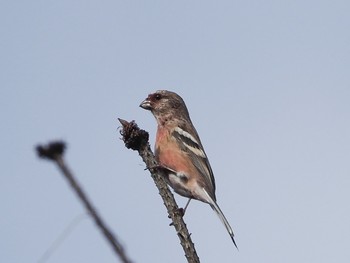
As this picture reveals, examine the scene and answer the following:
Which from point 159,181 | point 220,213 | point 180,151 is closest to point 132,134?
point 159,181

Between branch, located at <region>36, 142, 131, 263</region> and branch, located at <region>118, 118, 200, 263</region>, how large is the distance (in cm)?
271

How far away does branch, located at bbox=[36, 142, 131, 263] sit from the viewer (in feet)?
3.30

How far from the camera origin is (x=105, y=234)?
3.53 feet

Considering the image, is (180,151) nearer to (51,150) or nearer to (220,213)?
(220,213)

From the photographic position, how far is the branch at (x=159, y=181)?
12.7 feet

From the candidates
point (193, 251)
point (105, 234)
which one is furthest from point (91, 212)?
point (193, 251)

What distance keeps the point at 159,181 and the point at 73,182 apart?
297cm

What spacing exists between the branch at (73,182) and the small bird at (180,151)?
19.5 feet

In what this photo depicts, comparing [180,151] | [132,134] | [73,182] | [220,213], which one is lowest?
[73,182]

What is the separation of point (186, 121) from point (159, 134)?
0.83 metres

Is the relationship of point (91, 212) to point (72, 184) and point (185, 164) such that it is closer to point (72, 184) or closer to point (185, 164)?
point (72, 184)

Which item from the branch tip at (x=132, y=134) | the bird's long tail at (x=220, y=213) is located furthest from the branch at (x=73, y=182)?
the bird's long tail at (x=220, y=213)

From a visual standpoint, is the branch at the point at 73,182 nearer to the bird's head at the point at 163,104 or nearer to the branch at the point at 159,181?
the branch at the point at 159,181

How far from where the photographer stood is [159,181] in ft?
13.0
